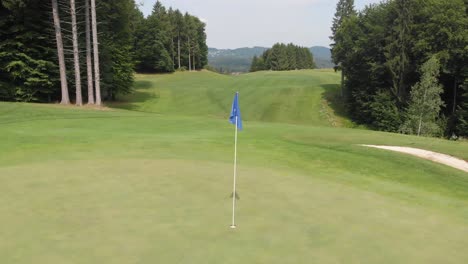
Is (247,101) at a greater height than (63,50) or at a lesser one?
lesser

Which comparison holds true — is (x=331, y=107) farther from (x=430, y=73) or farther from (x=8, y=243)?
(x=8, y=243)

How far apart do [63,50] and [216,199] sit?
29.0 m

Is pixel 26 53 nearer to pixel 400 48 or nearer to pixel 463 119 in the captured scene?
pixel 400 48

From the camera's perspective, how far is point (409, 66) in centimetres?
4447

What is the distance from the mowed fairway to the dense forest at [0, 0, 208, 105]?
13984 millimetres

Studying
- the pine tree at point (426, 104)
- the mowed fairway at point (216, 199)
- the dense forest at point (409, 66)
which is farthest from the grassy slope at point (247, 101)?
the mowed fairway at point (216, 199)

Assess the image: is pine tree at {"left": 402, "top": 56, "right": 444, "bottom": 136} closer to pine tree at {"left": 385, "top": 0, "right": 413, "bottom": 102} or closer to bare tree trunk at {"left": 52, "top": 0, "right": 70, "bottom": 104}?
pine tree at {"left": 385, "top": 0, "right": 413, "bottom": 102}

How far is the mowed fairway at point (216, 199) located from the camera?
6.34m

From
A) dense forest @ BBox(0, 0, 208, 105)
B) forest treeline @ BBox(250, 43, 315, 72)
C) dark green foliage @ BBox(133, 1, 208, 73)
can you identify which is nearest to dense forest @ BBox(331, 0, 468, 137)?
dense forest @ BBox(0, 0, 208, 105)

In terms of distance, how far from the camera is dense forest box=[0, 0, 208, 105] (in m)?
32.4

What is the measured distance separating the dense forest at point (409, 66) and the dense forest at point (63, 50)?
27.8 metres

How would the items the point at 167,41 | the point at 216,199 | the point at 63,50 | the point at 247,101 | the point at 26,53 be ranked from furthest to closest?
the point at 167,41, the point at 247,101, the point at 26,53, the point at 63,50, the point at 216,199

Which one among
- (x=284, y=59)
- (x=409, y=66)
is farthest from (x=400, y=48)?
(x=284, y=59)

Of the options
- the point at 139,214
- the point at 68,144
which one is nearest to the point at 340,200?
the point at 139,214
